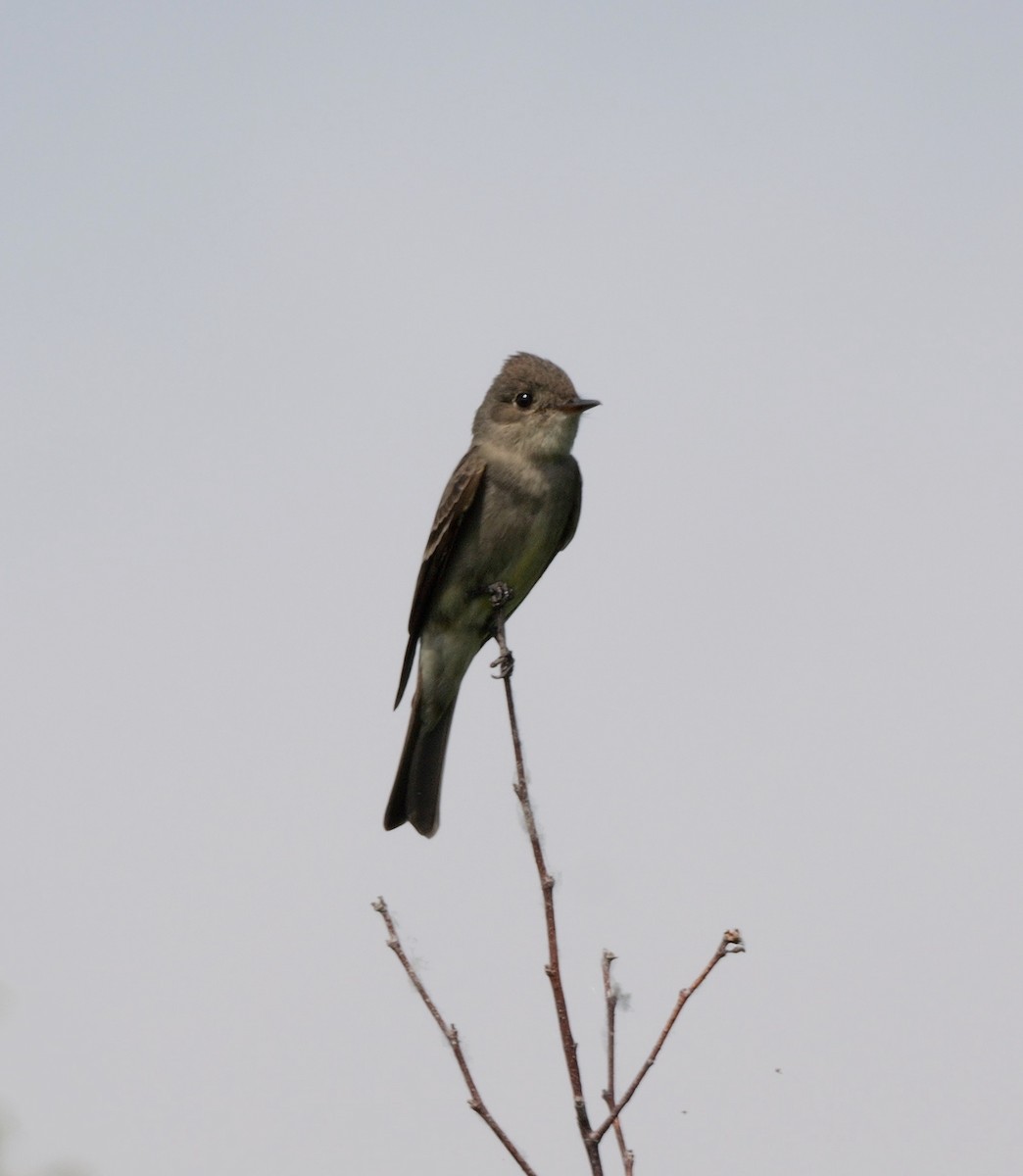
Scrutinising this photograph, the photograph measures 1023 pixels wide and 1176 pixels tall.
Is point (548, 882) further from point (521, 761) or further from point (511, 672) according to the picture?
point (511, 672)

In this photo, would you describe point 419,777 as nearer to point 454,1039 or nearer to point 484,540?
point 484,540

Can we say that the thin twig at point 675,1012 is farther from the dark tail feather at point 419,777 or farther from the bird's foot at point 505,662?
the dark tail feather at point 419,777

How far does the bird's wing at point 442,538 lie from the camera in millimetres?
7602

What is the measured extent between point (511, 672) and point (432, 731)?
1.54 metres

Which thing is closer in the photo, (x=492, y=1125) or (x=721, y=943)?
(x=492, y=1125)

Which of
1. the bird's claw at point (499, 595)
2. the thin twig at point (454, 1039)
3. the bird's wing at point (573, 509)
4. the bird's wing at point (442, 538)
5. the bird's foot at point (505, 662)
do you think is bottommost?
the thin twig at point (454, 1039)

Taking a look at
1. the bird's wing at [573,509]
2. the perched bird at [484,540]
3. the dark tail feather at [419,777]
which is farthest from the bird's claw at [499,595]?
the dark tail feather at [419,777]

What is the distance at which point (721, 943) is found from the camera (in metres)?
3.42

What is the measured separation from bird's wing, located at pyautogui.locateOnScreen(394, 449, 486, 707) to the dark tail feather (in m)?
0.26

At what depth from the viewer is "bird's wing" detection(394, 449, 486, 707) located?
24.9 feet

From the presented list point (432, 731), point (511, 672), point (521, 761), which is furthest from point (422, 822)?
point (521, 761)

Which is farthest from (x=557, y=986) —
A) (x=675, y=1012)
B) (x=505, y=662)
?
(x=505, y=662)

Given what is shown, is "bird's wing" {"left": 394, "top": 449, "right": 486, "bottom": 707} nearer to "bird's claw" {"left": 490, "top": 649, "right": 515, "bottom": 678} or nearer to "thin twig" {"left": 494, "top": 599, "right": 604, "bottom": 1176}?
"bird's claw" {"left": 490, "top": 649, "right": 515, "bottom": 678}

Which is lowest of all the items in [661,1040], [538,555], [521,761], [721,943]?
[661,1040]
